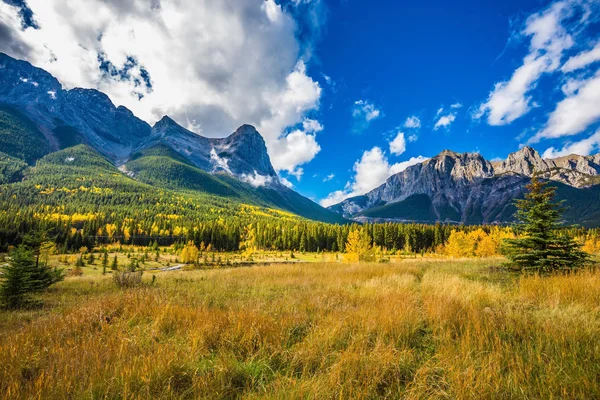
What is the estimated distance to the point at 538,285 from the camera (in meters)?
6.50

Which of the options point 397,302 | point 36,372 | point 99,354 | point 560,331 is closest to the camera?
point 36,372

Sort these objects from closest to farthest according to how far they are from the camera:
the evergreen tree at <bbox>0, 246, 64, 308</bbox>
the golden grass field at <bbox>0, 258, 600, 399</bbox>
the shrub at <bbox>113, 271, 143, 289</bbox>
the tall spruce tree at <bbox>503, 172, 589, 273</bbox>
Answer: the golden grass field at <bbox>0, 258, 600, 399</bbox>, the tall spruce tree at <bbox>503, 172, 589, 273</bbox>, the evergreen tree at <bbox>0, 246, 64, 308</bbox>, the shrub at <bbox>113, 271, 143, 289</bbox>

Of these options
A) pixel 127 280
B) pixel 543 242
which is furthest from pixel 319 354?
pixel 127 280

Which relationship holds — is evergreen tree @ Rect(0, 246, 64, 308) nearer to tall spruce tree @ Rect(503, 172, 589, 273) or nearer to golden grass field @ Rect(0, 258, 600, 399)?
golden grass field @ Rect(0, 258, 600, 399)

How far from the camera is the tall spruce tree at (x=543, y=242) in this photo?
959 centimetres

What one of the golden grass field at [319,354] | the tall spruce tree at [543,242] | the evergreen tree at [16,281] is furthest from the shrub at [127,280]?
the tall spruce tree at [543,242]

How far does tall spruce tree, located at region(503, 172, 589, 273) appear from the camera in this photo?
9586mm

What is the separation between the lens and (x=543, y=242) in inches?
388

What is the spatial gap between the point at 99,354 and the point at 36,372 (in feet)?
1.96

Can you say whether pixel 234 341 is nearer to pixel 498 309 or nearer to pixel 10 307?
pixel 498 309

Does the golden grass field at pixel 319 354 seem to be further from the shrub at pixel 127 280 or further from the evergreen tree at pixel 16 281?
the evergreen tree at pixel 16 281

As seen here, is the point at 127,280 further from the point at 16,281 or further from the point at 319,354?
the point at 319,354

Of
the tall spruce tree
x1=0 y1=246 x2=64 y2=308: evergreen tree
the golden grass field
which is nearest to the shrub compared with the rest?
x1=0 y1=246 x2=64 y2=308: evergreen tree

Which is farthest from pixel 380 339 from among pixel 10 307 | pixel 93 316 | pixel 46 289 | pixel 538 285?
pixel 46 289
